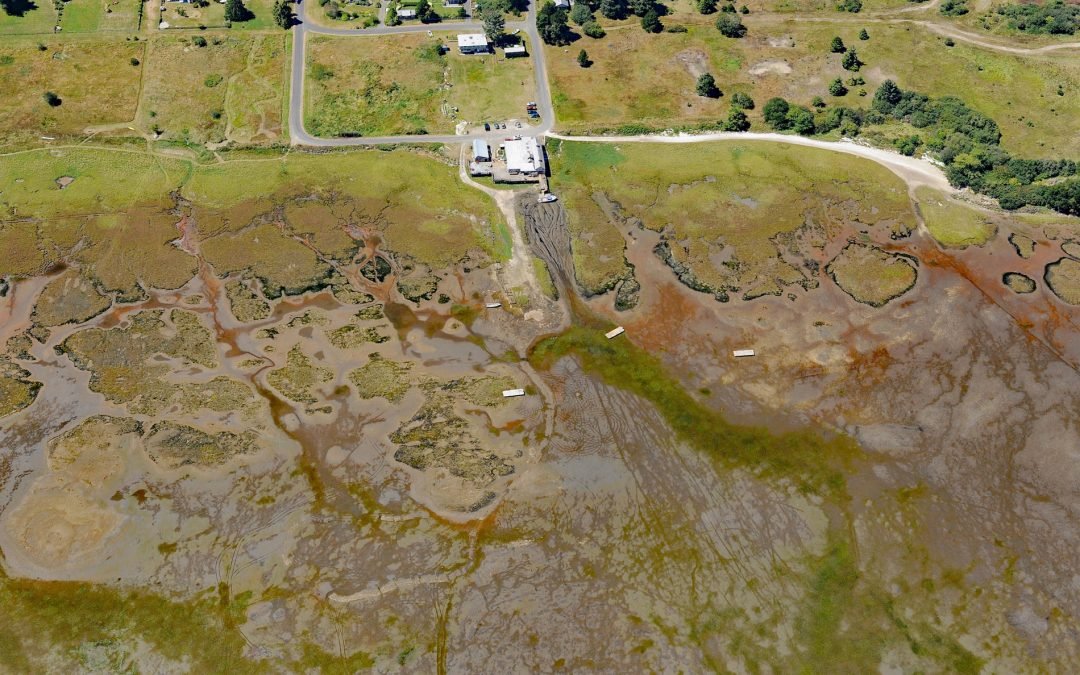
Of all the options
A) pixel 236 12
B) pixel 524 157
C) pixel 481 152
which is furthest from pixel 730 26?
pixel 236 12

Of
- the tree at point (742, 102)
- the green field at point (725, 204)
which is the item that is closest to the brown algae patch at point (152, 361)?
the green field at point (725, 204)

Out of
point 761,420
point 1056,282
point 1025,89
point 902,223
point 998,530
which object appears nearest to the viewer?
point 998,530

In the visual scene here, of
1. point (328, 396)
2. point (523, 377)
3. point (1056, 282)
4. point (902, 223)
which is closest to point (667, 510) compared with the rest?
point (523, 377)

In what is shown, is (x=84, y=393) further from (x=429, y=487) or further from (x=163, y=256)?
(x=429, y=487)

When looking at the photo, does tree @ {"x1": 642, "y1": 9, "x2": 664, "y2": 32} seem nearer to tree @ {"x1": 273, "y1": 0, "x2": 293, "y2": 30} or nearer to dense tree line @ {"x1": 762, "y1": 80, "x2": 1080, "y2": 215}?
dense tree line @ {"x1": 762, "y1": 80, "x2": 1080, "y2": 215}

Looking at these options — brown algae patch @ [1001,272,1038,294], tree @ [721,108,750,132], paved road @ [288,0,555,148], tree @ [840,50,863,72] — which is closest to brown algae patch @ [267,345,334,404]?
paved road @ [288,0,555,148]

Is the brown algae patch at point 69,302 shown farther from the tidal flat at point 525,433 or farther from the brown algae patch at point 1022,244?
the brown algae patch at point 1022,244

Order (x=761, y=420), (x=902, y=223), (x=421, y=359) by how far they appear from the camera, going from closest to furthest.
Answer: (x=761, y=420), (x=421, y=359), (x=902, y=223)

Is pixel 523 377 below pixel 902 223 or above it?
below
